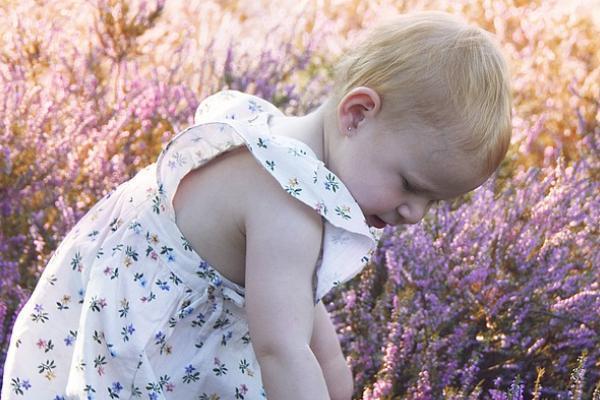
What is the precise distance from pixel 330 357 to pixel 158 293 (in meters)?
0.50

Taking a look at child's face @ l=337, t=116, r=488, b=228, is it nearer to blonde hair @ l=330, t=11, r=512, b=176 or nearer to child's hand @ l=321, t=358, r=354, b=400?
blonde hair @ l=330, t=11, r=512, b=176

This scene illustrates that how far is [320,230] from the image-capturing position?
1.73m

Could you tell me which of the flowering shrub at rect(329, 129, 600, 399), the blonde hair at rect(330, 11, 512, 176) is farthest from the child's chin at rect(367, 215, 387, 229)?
the flowering shrub at rect(329, 129, 600, 399)

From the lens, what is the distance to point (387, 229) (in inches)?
107

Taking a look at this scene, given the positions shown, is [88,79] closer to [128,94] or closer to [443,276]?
[128,94]

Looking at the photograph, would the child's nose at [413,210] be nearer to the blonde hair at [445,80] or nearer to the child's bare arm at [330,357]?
the blonde hair at [445,80]

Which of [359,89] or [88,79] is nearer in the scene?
[359,89]

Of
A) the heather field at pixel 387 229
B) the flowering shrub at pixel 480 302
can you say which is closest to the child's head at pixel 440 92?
the heather field at pixel 387 229

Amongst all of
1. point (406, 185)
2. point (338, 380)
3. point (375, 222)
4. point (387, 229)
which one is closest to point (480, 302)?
point (387, 229)

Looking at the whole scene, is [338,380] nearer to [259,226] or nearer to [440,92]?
[259,226]

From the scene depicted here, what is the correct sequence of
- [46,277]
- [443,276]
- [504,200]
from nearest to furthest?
[46,277], [443,276], [504,200]

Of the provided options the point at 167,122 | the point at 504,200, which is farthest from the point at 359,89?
the point at 167,122

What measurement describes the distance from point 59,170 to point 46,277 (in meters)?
0.98

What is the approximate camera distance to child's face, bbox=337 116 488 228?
1.72 meters
